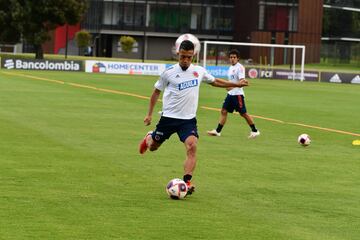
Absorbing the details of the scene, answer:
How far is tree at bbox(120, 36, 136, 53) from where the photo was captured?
316 ft

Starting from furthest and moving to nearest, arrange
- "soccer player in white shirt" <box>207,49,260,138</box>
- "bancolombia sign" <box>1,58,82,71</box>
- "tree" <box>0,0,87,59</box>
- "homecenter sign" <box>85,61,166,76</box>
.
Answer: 1. "tree" <box>0,0,87,59</box>
2. "homecenter sign" <box>85,61,166,76</box>
3. "bancolombia sign" <box>1,58,82,71</box>
4. "soccer player in white shirt" <box>207,49,260,138</box>

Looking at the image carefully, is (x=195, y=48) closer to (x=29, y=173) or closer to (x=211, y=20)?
(x=29, y=173)

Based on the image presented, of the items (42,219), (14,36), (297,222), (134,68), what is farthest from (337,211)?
(14,36)

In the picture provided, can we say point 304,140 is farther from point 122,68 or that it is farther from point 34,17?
point 34,17

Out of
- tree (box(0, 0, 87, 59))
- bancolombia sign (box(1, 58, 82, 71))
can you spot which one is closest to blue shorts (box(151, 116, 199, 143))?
bancolombia sign (box(1, 58, 82, 71))

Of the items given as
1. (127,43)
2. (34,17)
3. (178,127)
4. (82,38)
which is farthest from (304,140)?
(127,43)

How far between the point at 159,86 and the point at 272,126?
39.5 feet

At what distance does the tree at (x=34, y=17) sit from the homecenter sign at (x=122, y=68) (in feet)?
44.5

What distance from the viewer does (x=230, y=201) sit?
36.2 feet

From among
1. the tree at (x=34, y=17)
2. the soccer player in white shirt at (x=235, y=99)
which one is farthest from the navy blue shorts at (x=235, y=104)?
the tree at (x=34, y=17)

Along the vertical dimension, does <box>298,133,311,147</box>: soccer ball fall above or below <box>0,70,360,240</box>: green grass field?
above

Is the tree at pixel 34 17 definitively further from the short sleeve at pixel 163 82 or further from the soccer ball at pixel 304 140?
the short sleeve at pixel 163 82

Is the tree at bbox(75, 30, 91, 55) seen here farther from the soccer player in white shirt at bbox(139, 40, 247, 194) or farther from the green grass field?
the soccer player in white shirt at bbox(139, 40, 247, 194)

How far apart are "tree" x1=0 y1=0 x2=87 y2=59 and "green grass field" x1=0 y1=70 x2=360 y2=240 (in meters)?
50.2
